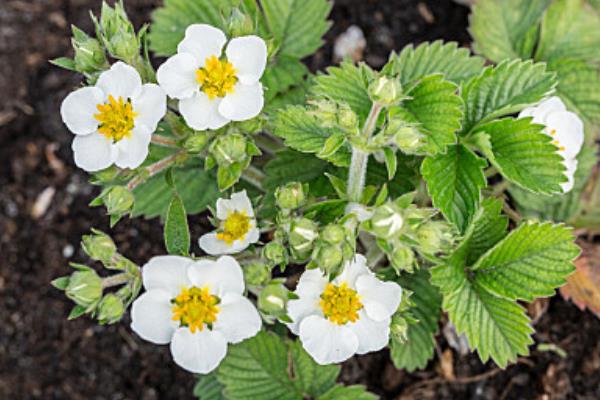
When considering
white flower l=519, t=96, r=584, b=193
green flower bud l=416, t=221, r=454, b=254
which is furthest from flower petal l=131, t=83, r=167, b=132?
white flower l=519, t=96, r=584, b=193

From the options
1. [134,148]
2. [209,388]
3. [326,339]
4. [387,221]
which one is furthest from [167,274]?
[209,388]

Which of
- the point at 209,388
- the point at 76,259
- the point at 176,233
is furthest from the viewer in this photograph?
the point at 76,259

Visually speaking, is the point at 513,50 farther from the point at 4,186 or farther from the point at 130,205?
the point at 4,186

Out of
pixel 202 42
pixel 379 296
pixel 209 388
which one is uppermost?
pixel 202 42

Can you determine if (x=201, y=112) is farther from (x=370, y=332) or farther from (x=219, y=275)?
(x=370, y=332)

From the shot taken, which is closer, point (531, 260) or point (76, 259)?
point (531, 260)
